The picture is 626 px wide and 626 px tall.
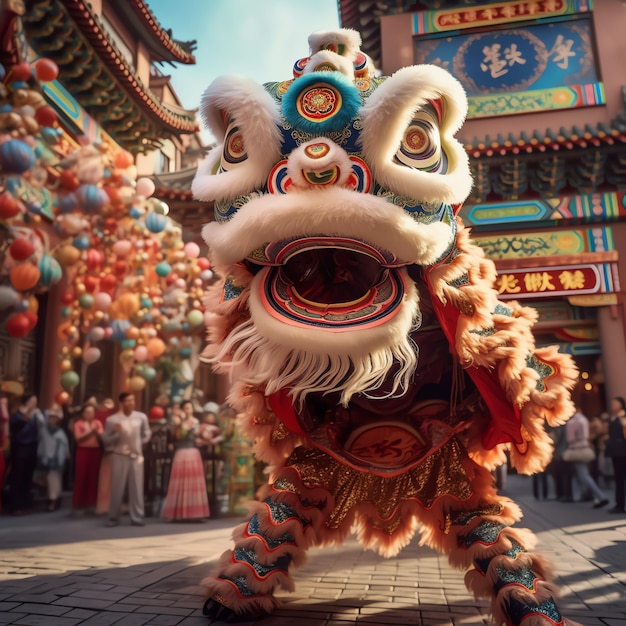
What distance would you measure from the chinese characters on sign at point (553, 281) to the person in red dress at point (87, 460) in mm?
5429

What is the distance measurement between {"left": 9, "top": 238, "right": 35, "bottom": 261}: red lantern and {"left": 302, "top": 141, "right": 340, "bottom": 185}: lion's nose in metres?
4.69

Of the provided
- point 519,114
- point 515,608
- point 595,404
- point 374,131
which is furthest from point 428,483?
point 595,404

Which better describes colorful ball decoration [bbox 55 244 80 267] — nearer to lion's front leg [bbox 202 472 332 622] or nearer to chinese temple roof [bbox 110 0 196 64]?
lion's front leg [bbox 202 472 332 622]

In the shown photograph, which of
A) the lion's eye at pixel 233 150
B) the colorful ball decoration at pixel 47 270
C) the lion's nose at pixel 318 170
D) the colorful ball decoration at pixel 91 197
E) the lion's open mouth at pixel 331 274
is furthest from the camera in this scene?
the colorful ball decoration at pixel 91 197

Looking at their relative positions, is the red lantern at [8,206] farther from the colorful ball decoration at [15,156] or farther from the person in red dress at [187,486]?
the person in red dress at [187,486]

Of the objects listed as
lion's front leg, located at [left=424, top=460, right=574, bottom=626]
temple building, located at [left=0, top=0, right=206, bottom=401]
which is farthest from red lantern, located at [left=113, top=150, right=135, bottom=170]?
lion's front leg, located at [left=424, top=460, right=574, bottom=626]

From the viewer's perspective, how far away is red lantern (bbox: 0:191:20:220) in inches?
210

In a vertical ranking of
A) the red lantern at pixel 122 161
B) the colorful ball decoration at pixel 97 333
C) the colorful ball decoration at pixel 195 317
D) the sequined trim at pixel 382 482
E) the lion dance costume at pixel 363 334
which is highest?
the red lantern at pixel 122 161

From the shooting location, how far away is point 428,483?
234cm

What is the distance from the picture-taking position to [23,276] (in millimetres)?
5551

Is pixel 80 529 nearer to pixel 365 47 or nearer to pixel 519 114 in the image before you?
pixel 519 114

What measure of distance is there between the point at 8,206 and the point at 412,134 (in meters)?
4.78

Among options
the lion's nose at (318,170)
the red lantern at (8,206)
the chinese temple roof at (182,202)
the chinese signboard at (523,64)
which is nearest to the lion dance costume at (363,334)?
the lion's nose at (318,170)

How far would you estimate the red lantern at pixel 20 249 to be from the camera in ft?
18.1
